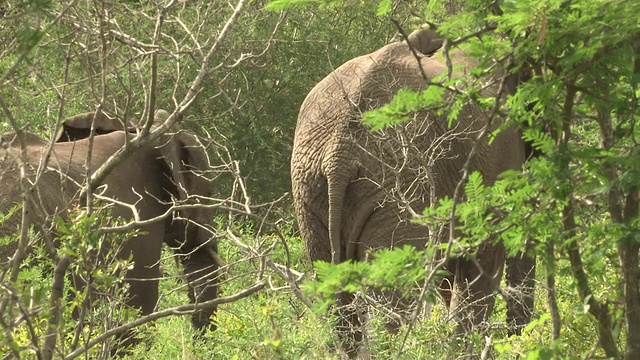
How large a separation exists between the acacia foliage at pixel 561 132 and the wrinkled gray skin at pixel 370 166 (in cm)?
A: 279

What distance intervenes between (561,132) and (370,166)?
127 inches

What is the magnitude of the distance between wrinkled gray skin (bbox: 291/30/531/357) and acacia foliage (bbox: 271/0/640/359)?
279 cm

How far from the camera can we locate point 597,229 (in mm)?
3316

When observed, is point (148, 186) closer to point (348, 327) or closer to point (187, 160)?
point (187, 160)

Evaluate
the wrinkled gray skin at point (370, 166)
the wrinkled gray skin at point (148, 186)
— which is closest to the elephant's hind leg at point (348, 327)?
the wrinkled gray skin at point (370, 166)

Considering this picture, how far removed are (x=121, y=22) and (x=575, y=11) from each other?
29.0 feet

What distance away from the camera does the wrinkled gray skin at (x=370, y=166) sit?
21.4 feet

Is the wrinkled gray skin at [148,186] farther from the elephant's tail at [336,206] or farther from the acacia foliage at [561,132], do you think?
the acacia foliage at [561,132]

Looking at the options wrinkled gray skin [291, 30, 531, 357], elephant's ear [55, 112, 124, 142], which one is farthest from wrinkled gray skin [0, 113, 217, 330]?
wrinkled gray skin [291, 30, 531, 357]

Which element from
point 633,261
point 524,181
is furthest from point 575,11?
point 633,261

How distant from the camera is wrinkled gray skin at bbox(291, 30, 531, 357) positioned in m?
6.53

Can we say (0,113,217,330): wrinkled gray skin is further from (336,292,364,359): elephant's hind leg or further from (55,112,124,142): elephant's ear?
(336,292,364,359): elephant's hind leg

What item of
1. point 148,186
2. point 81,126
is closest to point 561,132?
point 148,186

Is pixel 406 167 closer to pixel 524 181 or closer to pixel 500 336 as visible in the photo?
pixel 500 336
